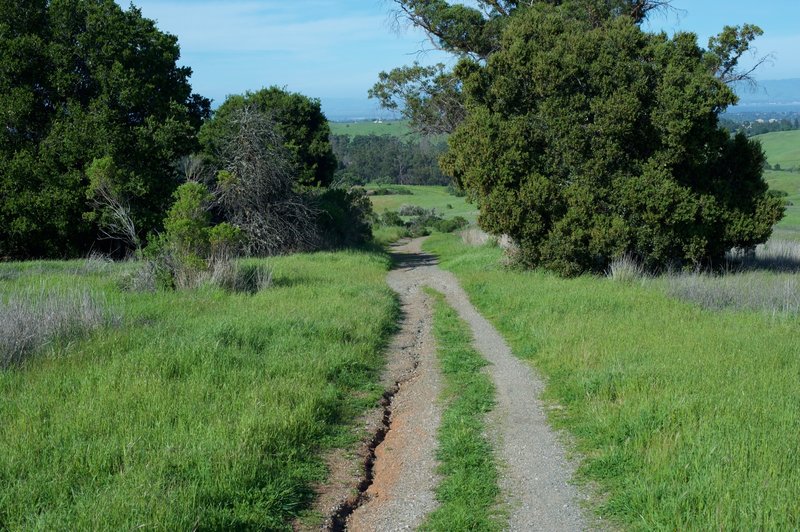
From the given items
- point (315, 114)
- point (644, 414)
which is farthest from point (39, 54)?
point (644, 414)

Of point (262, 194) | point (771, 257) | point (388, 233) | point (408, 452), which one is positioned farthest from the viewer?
point (388, 233)

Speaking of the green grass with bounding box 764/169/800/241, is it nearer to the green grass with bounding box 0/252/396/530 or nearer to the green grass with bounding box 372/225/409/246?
the green grass with bounding box 372/225/409/246

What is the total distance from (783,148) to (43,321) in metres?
109

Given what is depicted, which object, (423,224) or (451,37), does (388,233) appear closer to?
(423,224)

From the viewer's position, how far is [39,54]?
20.8 m

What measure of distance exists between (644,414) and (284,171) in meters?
18.6

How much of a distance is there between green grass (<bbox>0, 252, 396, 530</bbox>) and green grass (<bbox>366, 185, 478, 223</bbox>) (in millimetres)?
44639

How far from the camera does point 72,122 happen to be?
20625mm

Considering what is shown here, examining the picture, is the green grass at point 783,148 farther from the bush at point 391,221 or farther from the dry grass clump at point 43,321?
the dry grass clump at point 43,321

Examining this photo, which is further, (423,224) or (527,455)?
(423,224)

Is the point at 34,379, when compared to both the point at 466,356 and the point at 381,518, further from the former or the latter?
the point at 466,356

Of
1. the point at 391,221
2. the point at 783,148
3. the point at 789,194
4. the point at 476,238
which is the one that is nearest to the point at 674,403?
the point at 476,238

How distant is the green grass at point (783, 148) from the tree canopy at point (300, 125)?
68.3 metres

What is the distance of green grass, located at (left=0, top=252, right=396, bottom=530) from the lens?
15.4 feet
